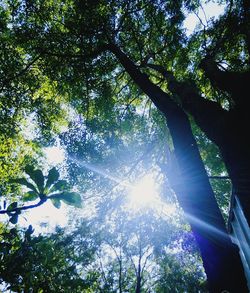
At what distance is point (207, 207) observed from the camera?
300 cm

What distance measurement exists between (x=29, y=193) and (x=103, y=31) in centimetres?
897

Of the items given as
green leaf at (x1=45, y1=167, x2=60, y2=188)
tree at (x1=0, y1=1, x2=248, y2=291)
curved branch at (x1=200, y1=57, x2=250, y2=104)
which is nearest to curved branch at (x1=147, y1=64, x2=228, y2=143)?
tree at (x1=0, y1=1, x2=248, y2=291)

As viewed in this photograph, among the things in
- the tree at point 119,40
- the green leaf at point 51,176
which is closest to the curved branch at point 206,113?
the tree at point 119,40

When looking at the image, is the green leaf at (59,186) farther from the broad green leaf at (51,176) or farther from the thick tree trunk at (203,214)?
the thick tree trunk at (203,214)

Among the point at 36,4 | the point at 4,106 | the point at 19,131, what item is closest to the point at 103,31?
the point at 36,4

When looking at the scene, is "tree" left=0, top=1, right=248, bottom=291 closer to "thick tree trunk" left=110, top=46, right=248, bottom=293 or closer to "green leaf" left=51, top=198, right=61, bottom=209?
"thick tree trunk" left=110, top=46, right=248, bottom=293

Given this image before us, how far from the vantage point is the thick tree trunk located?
250 cm

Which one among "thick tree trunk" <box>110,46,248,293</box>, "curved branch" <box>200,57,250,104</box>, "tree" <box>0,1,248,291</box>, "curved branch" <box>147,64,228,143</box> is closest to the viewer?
"thick tree trunk" <box>110,46,248,293</box>

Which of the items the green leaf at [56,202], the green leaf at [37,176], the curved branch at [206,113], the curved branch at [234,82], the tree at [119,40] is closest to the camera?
the green leaf at [37,176]

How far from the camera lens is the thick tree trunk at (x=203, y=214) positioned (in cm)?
250

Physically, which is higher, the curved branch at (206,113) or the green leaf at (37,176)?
the curved branch at (206,113)

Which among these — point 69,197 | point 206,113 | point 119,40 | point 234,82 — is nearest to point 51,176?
point 69,197

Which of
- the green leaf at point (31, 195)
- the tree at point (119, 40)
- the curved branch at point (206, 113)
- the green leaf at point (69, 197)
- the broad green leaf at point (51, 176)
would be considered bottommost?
the green leaf at point (69, 197)

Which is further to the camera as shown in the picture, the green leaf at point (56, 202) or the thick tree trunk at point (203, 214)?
the thick tree trunk at point (203, 214)
